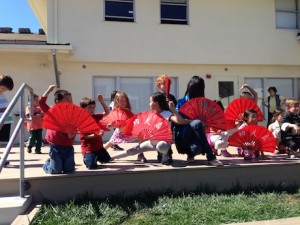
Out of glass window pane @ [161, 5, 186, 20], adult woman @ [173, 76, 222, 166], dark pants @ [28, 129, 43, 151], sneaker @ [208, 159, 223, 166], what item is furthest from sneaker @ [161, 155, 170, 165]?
glass window pane @ [161, 5, 186, 20]

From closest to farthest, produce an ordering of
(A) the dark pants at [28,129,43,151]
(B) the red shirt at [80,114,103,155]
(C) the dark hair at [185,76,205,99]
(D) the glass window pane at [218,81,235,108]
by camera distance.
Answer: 1. (B) the red shirt at [80,114,103,155]
2. (C) the dark hair at [185,76,205,99]
3. (A) the dark pants at [28,129,43,151]
4. (D) the glass window pane at [218,81,235,108]

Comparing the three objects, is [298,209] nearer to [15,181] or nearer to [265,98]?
[15,181]

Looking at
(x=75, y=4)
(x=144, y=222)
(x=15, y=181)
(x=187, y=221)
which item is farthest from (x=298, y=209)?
(x=75, y=4)

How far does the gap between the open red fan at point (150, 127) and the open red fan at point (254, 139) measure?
4.47 feet

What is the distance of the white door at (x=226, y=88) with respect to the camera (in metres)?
12.9

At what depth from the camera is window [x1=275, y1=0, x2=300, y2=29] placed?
1362cm

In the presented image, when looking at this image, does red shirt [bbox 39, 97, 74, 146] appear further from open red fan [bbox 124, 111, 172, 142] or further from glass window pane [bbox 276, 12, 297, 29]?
glass window pane [bbox 276, 12, 297, 29]

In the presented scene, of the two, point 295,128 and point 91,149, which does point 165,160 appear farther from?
point 295,128

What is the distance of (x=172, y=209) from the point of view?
417 centimetres

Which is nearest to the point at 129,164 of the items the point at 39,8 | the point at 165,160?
the point at 165,160

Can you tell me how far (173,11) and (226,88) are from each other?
338 cm

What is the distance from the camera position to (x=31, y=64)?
37.5 feet

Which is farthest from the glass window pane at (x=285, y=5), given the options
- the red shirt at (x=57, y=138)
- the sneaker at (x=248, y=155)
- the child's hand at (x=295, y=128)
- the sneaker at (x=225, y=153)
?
the red shirt at (x=57, y=138)

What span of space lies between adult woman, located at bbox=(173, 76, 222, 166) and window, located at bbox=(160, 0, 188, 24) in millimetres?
7498
